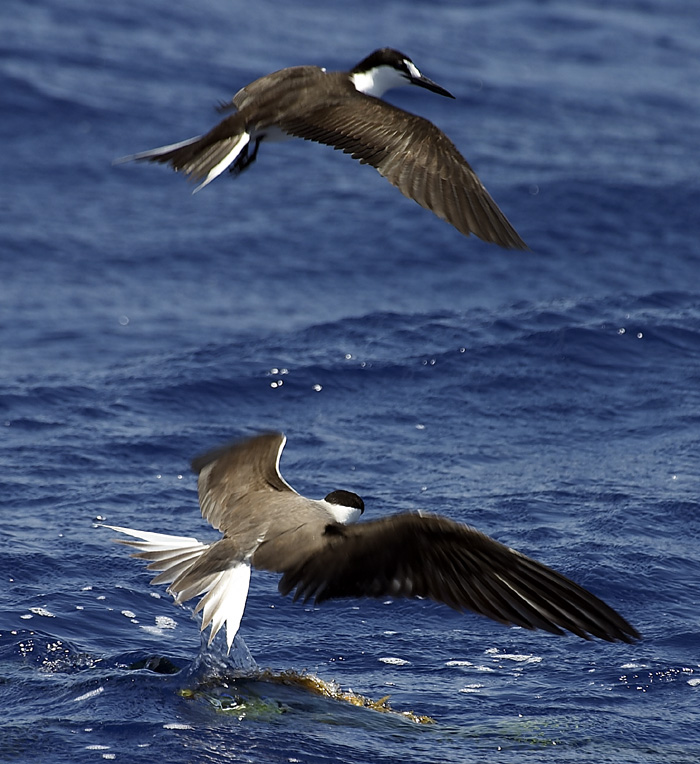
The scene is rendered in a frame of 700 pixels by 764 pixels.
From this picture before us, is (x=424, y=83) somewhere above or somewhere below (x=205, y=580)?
above

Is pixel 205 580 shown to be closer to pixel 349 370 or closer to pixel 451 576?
pixel 451 576

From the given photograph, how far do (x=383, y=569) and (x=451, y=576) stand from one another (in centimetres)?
29

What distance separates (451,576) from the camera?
5.37 meters

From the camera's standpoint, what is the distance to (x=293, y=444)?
9242 mm

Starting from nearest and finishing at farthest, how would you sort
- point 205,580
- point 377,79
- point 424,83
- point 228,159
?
point 205,580
point 228,159
point 377,79
point 424,83

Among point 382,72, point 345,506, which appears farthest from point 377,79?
point 345,506

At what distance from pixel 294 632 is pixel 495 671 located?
1134 mm

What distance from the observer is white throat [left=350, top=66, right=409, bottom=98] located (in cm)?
798

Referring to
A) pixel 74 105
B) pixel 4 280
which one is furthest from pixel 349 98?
pixel 74 105

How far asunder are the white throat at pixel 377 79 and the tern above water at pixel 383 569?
3.14 meters

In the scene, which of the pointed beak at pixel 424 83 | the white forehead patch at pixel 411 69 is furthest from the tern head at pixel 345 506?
the white forehead patch at pixel 411 69

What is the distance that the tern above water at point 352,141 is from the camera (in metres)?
6.60

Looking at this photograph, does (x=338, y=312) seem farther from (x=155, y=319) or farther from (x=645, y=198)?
(x=645, y=198)

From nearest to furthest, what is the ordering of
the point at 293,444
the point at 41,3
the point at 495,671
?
the point at 495,671 < the point at 293,444 < the point at 41,3
